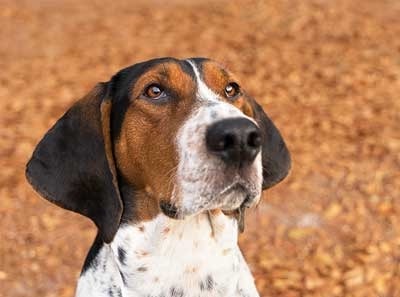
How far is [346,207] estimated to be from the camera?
7.24 metres

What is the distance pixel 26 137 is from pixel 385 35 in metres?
5.51

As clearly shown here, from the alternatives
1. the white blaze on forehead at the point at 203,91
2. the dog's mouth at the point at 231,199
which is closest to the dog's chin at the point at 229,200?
the dog's mouth at the point at 231,199

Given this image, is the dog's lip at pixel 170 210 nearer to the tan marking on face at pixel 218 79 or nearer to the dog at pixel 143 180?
the dog at pixel 143 180

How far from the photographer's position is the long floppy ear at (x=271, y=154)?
442 cm

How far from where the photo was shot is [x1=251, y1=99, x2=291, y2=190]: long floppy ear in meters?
4.42

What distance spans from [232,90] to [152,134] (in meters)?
0.57

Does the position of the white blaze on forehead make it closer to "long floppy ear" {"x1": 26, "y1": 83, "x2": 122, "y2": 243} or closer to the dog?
the dog

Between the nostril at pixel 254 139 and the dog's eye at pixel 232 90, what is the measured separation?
78 centimetres

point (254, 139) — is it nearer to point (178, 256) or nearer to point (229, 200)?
point (229, 200)

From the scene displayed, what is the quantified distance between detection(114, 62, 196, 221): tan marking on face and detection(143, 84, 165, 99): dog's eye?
18mm

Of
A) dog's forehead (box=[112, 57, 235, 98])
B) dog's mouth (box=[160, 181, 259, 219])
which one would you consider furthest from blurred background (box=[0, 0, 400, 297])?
dog's mouth (box=[160, 181, 259, 219])

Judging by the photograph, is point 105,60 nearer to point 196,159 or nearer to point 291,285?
point 291,285

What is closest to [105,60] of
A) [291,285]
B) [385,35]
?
[385,35]

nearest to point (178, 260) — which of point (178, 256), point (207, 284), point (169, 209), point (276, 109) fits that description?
point (178, 256)
